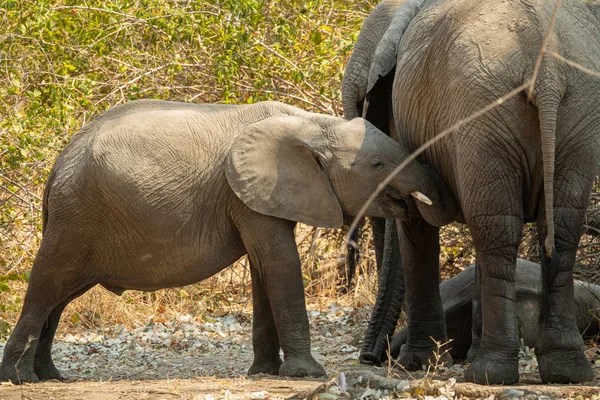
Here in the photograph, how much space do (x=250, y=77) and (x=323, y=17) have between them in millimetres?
931

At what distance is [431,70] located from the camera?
611 centimetres

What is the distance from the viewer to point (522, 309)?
284 inches

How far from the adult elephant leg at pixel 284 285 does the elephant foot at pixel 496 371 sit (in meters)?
0.97

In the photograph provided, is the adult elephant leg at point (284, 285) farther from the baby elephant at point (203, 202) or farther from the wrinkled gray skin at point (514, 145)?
the wrinkled gray skin at point (514, 145)

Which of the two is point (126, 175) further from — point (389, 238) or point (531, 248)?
point (531, 248)

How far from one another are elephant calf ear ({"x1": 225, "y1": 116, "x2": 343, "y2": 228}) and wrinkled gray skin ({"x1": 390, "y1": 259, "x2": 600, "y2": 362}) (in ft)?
4.77

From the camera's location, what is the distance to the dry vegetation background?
9406 mm

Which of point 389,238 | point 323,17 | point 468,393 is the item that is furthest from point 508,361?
point 323,17

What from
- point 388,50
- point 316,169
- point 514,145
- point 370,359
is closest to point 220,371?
point 370,359

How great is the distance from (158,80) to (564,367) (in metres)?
5.85

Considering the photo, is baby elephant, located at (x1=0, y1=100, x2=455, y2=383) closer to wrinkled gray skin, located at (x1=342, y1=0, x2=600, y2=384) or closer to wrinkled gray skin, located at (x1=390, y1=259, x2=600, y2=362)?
wrinkled gray skin, located at (x1=342, y1=0, x2=600, y2=384)

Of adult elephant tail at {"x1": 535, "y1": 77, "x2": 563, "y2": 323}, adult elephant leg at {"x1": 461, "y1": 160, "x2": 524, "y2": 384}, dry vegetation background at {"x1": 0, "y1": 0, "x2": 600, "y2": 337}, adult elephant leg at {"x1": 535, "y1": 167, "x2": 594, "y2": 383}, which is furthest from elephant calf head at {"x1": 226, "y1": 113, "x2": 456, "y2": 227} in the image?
dry vegetation background at {"x1": 0, "y1": 0, "x2": 600, "y2": 337}

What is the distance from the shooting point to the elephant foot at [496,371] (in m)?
5.80

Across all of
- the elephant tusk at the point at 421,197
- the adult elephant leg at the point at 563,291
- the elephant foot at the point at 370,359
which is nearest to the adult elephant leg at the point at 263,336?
the elephant foot at the point at 370,359
